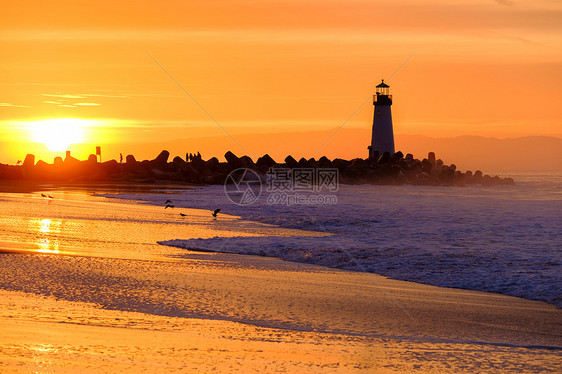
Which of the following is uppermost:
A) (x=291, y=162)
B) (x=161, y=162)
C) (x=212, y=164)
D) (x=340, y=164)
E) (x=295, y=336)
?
(x=291, y=162)

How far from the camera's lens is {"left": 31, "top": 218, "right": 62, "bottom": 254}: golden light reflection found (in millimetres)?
10698

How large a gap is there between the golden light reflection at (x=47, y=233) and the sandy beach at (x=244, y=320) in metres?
0.45

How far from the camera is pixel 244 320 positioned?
603 cm

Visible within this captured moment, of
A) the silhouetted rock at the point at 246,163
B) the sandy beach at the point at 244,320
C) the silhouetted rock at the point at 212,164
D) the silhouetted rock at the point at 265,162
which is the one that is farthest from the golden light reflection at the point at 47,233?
the silhouetted rock at the point at 265,162

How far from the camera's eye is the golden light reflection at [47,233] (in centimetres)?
1070

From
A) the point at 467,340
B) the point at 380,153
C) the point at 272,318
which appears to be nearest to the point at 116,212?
the point at 272,318

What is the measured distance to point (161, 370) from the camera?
4.31 meters

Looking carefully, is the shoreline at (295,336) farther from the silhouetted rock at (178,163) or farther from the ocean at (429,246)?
the silhouetted rock at (178,163)

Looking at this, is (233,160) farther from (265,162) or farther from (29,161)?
(29,161)

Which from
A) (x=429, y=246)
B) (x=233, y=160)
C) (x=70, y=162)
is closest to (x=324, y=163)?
(x=233, y=160)

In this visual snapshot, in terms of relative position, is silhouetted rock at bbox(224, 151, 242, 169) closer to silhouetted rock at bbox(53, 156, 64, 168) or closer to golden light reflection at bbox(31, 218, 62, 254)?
silhouetted rock at bbox(53, 156, 64, 168)

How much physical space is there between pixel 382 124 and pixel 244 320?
5184cm

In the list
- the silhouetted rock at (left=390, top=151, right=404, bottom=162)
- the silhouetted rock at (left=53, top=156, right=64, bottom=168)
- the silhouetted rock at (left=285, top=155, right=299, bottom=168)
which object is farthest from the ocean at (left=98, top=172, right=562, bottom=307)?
the silhouetted rock at (left=53, top=156, right=64, bottom=168)

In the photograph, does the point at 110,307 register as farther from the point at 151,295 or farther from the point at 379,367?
the point at 379,367
